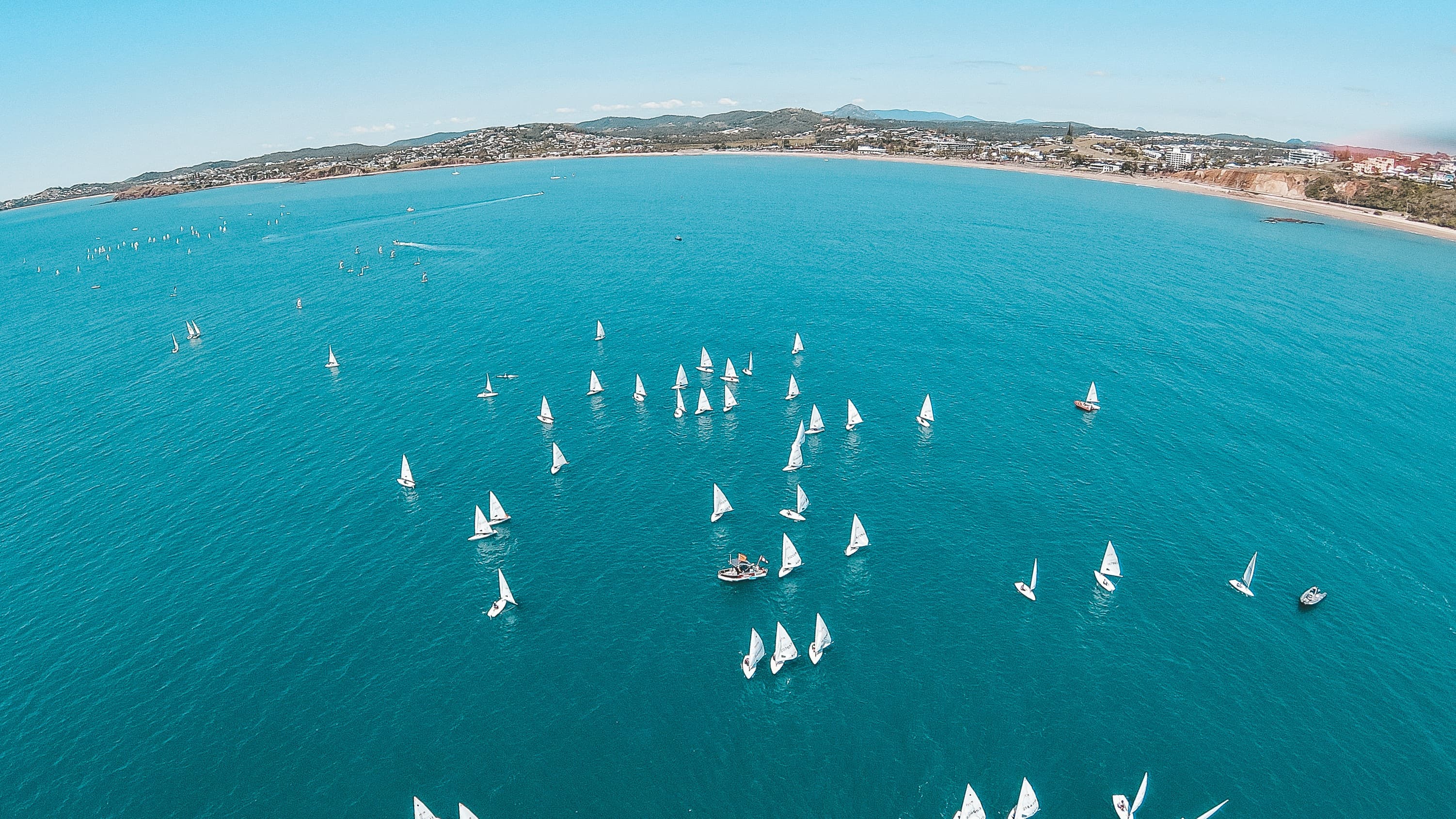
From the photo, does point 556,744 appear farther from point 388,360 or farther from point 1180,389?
point 1180,389

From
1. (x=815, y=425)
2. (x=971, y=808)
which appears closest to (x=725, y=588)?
(x=971, y=808)

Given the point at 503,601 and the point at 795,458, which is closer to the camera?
the point at 503,601

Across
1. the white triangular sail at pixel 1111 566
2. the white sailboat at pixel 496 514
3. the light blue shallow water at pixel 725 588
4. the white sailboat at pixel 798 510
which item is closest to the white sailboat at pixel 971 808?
the light blue shallow water at pixel 725 588

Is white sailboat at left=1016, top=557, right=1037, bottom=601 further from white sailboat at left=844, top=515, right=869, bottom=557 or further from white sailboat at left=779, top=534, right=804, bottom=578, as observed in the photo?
white sailboat at left=779, top=534, right=804, bottom=578

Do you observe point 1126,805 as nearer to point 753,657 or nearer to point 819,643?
point 819,643

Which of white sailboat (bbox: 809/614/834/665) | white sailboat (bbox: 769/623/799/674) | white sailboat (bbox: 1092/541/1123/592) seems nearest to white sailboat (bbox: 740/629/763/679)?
white sailboat (bbox: 769/623/799/674)

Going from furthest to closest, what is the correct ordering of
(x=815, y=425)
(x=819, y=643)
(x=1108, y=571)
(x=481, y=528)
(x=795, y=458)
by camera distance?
(x=815, y=425)
(x=795, y=458)
(x=481, y=528)
(x=1108, y=571)
(x=819, y=643)

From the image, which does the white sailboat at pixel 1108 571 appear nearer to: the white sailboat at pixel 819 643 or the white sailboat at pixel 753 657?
the white sailboat at pixel 819 643

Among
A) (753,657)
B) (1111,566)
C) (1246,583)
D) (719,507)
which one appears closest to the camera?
(753,657)
